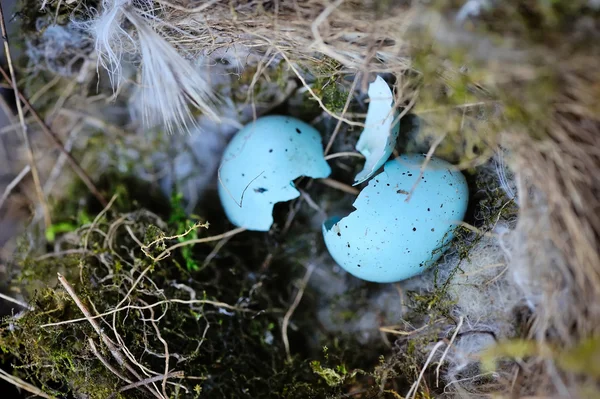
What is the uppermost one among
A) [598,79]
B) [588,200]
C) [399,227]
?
[598,79]

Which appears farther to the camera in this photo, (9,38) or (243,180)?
(9,38)

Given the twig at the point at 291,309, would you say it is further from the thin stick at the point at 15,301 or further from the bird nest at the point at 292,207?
the thin stick at the point at 15,301

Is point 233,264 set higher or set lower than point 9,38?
lower

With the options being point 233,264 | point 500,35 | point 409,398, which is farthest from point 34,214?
point 500,35

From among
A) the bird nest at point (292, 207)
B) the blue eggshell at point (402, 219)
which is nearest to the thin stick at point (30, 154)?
the bird nest at point (292, 207)

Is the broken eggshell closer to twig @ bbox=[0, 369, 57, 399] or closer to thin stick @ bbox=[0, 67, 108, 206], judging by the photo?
thin stick @ bbox=[0, 67, 108, 206]

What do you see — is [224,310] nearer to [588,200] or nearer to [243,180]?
[243,180]

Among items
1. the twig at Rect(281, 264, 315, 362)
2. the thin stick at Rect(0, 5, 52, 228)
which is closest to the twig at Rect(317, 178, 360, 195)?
the twig at Rect(281, 264, 315, 362)
